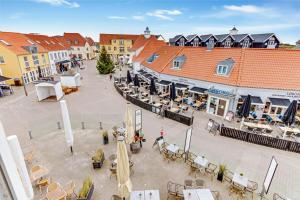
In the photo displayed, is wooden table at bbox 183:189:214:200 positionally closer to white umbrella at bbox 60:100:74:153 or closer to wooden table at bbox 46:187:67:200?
wooden table at bbox 46:187:67:200

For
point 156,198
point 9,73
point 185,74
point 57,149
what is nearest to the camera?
point 156,198

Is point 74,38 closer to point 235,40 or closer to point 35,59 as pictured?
point 35,59

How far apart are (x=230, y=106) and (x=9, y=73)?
3624 centimetres

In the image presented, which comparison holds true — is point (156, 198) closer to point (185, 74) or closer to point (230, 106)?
point (230, 106)

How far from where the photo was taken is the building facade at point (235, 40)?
91.1ft

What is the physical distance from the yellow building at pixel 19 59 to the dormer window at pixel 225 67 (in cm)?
2873

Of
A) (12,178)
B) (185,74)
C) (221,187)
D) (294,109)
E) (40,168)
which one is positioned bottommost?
(221,187)

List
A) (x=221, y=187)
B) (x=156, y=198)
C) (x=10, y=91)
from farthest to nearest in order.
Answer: (x=10, y=91) → (x=221, y=187) → (x=156, y=198)

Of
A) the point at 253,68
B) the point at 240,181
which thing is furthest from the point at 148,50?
the point at 240,181

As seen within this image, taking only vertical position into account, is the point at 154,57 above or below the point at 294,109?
above

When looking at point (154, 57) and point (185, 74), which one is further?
point (154, 57)

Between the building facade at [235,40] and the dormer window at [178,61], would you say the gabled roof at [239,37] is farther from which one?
the dormer window at [178,61]

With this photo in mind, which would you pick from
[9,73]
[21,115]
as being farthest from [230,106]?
[9,73]

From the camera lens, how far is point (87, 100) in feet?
76.3
